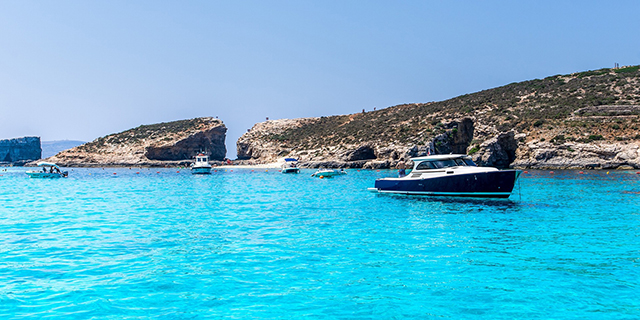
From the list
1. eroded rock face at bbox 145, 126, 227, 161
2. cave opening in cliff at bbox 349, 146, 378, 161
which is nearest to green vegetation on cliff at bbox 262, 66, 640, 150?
cave opening in cliff at bbox 349, 146, 378, 161

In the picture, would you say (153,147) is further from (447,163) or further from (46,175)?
(447,163)

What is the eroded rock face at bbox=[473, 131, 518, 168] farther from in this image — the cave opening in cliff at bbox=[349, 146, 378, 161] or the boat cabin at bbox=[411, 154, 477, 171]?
the boat cabin at bbox=[411, 154, 477, 171]

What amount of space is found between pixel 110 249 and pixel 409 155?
64614mm

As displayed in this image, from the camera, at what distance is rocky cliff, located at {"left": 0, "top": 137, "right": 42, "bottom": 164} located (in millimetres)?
177500

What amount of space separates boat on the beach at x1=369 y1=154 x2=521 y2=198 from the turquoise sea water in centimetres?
504

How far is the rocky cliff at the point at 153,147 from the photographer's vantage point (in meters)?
116

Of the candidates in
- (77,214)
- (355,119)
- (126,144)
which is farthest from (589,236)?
(126,144)

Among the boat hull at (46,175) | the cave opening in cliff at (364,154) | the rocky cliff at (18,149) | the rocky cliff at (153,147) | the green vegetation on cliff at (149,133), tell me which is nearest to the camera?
the boat hull at (46,175)

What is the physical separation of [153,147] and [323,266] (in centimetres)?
11566

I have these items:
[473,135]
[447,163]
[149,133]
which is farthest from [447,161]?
[149,133]

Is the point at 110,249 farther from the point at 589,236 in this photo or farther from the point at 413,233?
the point at 589,236

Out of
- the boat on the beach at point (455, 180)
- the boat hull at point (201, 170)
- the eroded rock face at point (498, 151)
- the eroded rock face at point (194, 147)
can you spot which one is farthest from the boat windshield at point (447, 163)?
the eroded rock face at point (194, 147)

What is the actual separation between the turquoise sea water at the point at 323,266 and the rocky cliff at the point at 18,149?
197668 millimetres

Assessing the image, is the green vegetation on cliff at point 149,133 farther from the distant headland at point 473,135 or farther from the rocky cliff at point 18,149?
the rocky cliff at point 18,149
